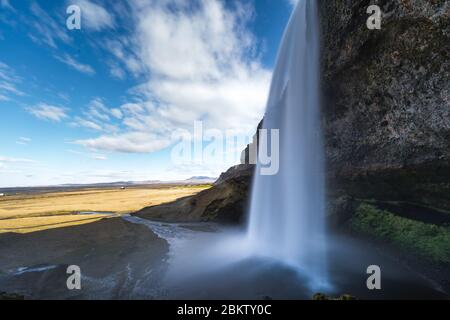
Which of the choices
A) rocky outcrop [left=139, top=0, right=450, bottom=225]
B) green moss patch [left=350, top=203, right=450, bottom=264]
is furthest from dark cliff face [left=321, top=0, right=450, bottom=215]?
green moss patch [left=350, top=203, right=450, bottom=264]

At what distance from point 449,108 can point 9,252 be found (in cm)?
2342

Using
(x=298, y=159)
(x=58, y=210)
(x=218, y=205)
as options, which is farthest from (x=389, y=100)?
(x=58, y=210)

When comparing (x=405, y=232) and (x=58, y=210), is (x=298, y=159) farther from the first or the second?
(x=58, y=210)

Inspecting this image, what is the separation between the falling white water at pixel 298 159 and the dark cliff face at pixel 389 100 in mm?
942

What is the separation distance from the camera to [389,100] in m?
12.3

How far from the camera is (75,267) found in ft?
37.4

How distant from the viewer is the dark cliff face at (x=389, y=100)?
1022cm

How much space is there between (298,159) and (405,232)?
7.34 metres

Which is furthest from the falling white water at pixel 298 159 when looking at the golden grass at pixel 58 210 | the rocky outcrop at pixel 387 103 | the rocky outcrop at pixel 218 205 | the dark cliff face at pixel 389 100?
Answer: the golden grass at pixel 58 210

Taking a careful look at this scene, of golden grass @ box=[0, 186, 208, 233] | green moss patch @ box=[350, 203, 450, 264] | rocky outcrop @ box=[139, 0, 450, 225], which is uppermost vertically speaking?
rocky outcrop @ box=[139, 0, 450, 225]

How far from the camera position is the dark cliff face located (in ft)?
33.5

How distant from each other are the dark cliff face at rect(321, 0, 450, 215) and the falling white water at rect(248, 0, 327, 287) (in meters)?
0.94

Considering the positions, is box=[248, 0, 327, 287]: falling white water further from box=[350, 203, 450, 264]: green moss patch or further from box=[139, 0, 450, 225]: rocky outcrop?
box=[350, 203, 450, 264]: green moss patch
